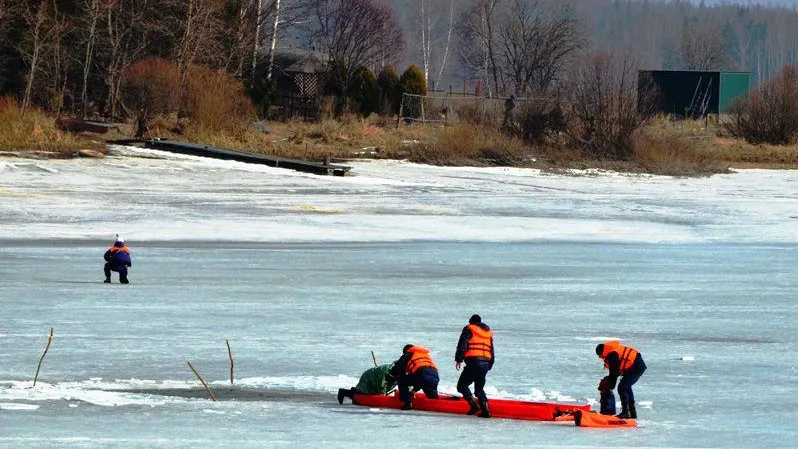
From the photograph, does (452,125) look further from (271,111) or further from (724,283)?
(724,283)

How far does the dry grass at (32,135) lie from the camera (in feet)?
129

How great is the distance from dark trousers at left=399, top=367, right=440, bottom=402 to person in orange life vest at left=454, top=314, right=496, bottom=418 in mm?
303

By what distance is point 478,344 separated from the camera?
12.0m

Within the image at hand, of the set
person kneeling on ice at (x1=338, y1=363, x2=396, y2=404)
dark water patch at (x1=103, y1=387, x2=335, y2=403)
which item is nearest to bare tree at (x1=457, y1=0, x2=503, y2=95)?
dark water patch at (x1=103, y1=387, x2=335, y2=403)

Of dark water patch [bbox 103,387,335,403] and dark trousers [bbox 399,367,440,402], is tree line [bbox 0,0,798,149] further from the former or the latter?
dark trousers [bbox 399,367,440,402]

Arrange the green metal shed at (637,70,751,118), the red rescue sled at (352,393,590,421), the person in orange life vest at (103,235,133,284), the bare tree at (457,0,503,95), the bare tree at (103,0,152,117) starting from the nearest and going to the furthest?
the red rescue sled at (352,393,590,421), the person in orange life vest at (103,235,133,284), the bare tree at (103,0,152,117), the green metal shed at (637,70,751,118), the bare tree at (457,0,503,95)

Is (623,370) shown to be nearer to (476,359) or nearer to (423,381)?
(476,359)

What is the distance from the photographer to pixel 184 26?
49.5 meters

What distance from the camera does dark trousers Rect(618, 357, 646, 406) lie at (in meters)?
11.9

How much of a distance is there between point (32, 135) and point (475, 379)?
30750mm

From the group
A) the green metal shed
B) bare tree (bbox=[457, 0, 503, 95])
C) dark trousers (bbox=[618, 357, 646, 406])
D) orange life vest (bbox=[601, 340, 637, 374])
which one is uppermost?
bare tree (bbox=[457, 0, 503, 95])

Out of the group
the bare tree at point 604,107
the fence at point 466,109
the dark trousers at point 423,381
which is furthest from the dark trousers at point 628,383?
the fence at point 466,109

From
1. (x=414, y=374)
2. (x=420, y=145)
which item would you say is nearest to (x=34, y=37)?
(x=420, y=145)

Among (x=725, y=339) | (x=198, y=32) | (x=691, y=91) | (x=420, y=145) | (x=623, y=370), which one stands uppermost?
(x=198, y=32)
